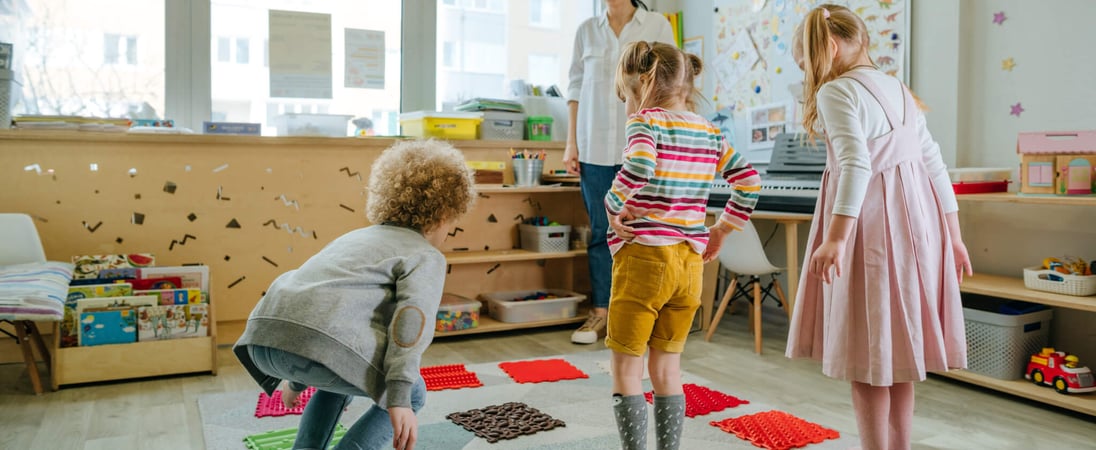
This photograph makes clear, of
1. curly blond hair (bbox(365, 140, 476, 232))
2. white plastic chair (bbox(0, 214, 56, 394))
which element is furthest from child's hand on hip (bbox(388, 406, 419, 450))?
white plastic chair (bbox(0, 214, 56, 394))

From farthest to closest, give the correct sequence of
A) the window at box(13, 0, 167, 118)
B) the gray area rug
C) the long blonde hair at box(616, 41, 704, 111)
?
the window at box(13, 0, 167, 118), the gray area rug, the long blonde hair at box(616, 41, 704, 111)

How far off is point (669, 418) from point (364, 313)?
0.70 metres

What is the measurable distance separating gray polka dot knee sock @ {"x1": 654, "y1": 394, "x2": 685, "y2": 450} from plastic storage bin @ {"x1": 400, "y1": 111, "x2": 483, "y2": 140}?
2.05 m

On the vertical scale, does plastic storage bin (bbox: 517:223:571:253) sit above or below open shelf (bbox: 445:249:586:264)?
above

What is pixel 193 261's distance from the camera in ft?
10.2

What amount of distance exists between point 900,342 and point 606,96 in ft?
5.85

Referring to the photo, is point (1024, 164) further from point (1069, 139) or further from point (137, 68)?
point (137, 68)

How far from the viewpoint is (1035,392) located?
7.93ft

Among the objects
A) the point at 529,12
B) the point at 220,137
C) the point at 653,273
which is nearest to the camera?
the point at 653,273

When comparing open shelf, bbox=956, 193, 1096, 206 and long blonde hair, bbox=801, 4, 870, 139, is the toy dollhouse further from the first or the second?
long blonde hair, bbox=801, 4, 870, 139

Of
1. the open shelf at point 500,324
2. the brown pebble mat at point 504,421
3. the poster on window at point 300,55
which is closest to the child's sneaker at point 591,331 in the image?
the open shelf at point 500,324

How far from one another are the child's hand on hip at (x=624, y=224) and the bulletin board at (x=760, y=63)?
2.04 meters

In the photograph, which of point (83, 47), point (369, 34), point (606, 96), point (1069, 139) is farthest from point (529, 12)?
point (1069, 139)

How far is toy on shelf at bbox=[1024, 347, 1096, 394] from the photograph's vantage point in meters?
2.37
